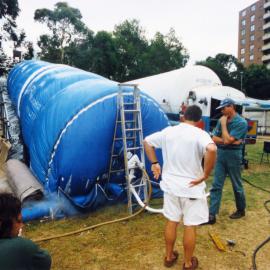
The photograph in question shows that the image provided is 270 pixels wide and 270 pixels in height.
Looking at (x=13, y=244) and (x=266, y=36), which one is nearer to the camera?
(x=13, y=244)

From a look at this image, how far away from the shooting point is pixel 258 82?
150 ft

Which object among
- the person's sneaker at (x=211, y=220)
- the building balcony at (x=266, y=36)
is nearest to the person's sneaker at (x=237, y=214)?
the person's sneaker at (x=211, y=220)

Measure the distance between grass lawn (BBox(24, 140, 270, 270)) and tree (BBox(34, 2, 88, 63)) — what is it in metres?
39.9

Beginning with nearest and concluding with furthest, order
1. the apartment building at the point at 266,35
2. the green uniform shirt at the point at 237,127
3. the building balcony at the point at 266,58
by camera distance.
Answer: the green uniform shirt at the point at 237,127
the building balcony at the point at 266,58
the apartment building at the point at 266,35

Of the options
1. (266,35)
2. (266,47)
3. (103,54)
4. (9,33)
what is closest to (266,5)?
(266,35)

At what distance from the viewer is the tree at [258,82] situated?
45.1m

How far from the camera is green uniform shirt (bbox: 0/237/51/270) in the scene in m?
1.80

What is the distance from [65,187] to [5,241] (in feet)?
13.3

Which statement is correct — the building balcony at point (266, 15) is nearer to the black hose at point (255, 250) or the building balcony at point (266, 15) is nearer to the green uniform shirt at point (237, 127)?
the green uniform shirt at point (237, 127)

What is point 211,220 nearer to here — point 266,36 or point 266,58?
point 266,58

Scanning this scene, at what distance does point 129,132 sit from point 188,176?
2862 millimetres

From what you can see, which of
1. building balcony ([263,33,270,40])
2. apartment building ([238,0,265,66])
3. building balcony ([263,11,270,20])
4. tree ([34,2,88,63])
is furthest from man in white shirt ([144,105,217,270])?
building balcony ([263,11,270,20])

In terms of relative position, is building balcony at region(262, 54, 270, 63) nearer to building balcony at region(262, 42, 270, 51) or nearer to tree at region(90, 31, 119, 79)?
building balcony at region(262, 42, 270, 51)

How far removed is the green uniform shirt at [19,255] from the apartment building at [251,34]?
3165 inches
